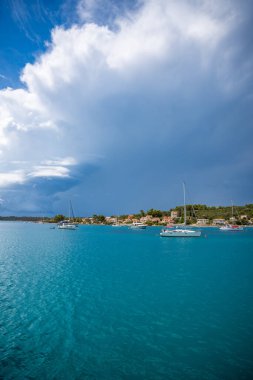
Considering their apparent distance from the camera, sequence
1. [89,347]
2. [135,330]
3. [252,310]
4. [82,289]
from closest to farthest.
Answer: [89,347], [135,330], [252,310], [82,289]

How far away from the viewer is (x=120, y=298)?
23.1 m

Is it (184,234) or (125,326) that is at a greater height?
(184,234)

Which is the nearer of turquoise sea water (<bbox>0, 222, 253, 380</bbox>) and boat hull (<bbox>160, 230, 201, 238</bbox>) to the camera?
turquoise sea water (<bbox>0, 222, 253, 380</bbox>)

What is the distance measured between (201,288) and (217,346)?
12.8m

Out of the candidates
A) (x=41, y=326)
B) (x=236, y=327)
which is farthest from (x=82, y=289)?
(x=236, y=327)

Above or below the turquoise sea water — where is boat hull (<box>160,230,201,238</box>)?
above

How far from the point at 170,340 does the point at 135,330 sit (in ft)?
8.25

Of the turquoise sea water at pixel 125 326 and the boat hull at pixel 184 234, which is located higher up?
the boat hull at pixel 184 234

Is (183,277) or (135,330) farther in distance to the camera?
(183,277)

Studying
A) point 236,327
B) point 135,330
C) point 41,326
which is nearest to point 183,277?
point 236,327

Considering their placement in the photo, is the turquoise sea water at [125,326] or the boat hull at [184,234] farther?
the boat hull at [184,234]

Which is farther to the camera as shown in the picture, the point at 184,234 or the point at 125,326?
the point at 184,234

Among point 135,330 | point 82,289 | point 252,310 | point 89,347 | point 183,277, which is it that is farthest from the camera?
point 183,277

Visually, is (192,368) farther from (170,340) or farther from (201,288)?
(201,288)
